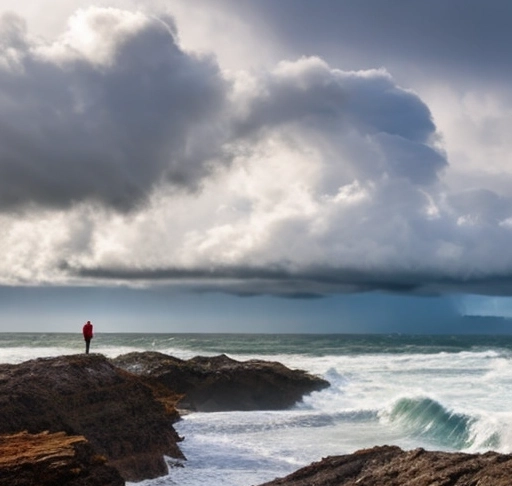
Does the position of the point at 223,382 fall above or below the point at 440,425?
above

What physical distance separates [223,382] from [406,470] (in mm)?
21275

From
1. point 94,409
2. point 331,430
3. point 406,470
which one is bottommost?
point 331,430

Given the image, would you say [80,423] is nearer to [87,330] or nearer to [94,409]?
[94,409]

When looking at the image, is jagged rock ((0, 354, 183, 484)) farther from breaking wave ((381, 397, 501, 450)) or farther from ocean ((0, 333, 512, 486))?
breaking wave ((381, 397, 501, 450))

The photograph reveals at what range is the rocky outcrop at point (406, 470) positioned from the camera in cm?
968

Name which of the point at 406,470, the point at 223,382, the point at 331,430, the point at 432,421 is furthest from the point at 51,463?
the point at 223,382

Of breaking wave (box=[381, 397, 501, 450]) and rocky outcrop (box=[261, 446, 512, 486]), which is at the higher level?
rocky outcrop (box=[261, 446, 512, 486])

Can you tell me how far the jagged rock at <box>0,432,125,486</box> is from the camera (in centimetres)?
1070

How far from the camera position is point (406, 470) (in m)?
10.7

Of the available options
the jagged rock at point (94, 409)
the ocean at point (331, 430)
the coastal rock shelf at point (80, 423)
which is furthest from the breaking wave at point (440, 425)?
the jagged rock at point (94, 409)

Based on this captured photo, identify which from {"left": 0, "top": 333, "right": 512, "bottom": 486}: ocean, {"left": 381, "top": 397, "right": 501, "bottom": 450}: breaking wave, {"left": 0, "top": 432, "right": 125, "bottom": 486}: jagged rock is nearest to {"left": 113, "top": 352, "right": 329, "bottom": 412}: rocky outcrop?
{"left": 0, "top": 333, "right": 512, "bottom": 486}: ocean

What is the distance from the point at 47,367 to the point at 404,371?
131 feet

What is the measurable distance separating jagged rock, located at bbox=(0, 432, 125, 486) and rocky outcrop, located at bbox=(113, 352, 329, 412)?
57.6ft

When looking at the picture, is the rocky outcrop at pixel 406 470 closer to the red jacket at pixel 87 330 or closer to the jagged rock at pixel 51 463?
the jagged rock at pixel 51 463
